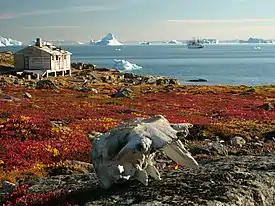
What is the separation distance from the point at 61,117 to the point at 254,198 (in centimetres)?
2499

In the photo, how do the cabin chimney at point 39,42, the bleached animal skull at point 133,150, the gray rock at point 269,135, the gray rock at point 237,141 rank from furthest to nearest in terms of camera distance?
1. the cabin chimney at point 39,42
2. the gray rock at point 269,135
3. the gray rock at point 237,141
4. the bleached animal skull at point 133,150

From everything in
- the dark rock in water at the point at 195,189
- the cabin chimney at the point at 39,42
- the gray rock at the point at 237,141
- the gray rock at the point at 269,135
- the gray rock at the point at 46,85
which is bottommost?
the gray rock at the point at 46,85

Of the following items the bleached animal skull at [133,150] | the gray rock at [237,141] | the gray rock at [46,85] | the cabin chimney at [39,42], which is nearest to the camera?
the bleached animal skull at [133,150]

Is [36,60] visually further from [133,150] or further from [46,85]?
[133,150]

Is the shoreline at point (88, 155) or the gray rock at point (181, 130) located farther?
the gray rock at point (181, 130)

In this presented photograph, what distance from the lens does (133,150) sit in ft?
31.6

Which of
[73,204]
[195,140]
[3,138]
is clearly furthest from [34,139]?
[73,204]

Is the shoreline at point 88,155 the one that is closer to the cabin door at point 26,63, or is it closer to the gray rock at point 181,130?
the gray rock at point 181,130

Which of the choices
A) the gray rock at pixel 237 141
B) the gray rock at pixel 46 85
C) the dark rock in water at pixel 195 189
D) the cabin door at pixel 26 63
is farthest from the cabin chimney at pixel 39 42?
the dark rock in water at pixel 195 189

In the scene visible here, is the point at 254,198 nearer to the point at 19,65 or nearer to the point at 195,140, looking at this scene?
the point at 195,140

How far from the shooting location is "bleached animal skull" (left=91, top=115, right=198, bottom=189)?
32.3 feet

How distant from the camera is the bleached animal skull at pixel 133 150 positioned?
32.3ft

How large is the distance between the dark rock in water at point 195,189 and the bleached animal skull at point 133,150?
0.32 meters

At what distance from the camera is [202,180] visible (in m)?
10.8
